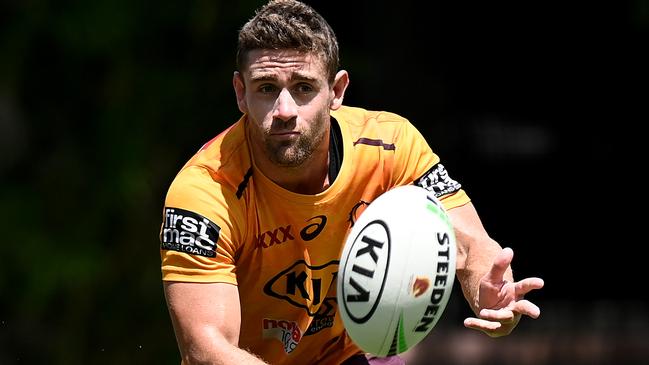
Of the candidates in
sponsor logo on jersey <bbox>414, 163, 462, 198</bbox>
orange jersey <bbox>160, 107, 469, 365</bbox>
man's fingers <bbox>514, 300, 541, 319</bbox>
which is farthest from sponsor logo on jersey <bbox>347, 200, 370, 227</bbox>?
man's fingers <bbox>514, 300, 541, 319</bbox>

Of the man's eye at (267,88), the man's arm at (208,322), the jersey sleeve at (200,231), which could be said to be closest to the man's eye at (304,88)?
the man's eye at (267,88)

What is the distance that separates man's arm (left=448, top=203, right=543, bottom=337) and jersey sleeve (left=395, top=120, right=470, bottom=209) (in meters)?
0.08

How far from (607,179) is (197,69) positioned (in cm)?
430

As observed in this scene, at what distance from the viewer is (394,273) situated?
20.5 feet

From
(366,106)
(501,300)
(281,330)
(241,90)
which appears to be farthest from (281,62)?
(366,106)

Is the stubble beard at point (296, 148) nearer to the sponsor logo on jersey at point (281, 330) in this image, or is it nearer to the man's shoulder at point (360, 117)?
the man's shoulder at point (360, 117)

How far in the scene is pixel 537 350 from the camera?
Answer: 45.6 feet

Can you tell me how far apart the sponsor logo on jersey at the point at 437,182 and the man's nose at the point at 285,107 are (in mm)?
844

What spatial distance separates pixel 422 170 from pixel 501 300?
2.94 ft

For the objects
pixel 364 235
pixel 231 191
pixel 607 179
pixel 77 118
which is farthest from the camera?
pixel 607 179

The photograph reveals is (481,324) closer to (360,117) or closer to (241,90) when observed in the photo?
(360,117)

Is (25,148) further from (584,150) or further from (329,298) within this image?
(329,298)

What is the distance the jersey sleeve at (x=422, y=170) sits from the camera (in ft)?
23.6

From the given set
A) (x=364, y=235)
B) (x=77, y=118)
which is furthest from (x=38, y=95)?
(x=364, y=235)
